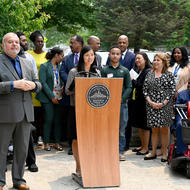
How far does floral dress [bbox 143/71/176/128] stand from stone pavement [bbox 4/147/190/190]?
0.72 metres

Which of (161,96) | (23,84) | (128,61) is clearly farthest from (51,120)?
(23,84)

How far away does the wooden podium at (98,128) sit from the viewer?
514 centimetres

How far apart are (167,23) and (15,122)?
26.8 meters

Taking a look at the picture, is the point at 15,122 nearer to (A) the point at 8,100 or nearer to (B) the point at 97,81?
(A) the point at 8,100

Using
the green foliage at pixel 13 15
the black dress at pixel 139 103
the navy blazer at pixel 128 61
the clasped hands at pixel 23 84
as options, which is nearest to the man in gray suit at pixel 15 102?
the clasped hands at pixel 23 84

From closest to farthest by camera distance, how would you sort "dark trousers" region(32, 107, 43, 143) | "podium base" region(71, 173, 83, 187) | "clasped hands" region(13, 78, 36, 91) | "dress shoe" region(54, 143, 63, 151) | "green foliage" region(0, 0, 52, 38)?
"clasped hands" region(13, 78, 36, 91), "podium base" region(71, 173, 83, 187), "dress shoe" region(54, 143, 63, 151), "dark trousers" region(32, 107, 43, 143), "green foliage" region(0, 0, 52, 38)

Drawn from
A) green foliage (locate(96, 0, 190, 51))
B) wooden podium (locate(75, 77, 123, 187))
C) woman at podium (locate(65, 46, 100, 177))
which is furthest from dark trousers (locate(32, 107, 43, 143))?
green foliage (locate(96, 0, 190, 51))

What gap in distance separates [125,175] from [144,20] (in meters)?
25.2

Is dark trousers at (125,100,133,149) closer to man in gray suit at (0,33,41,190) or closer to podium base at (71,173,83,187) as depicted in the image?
podium base at (71,173,83,187)

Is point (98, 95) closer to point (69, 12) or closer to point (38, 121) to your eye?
point (38, 121)

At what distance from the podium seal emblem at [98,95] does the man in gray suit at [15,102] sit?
691 millimetres

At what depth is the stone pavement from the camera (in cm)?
542

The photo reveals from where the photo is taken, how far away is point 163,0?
30.7 metres

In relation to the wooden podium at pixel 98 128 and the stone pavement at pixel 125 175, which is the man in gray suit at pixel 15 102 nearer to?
the stone pavement at pixel 125 175
